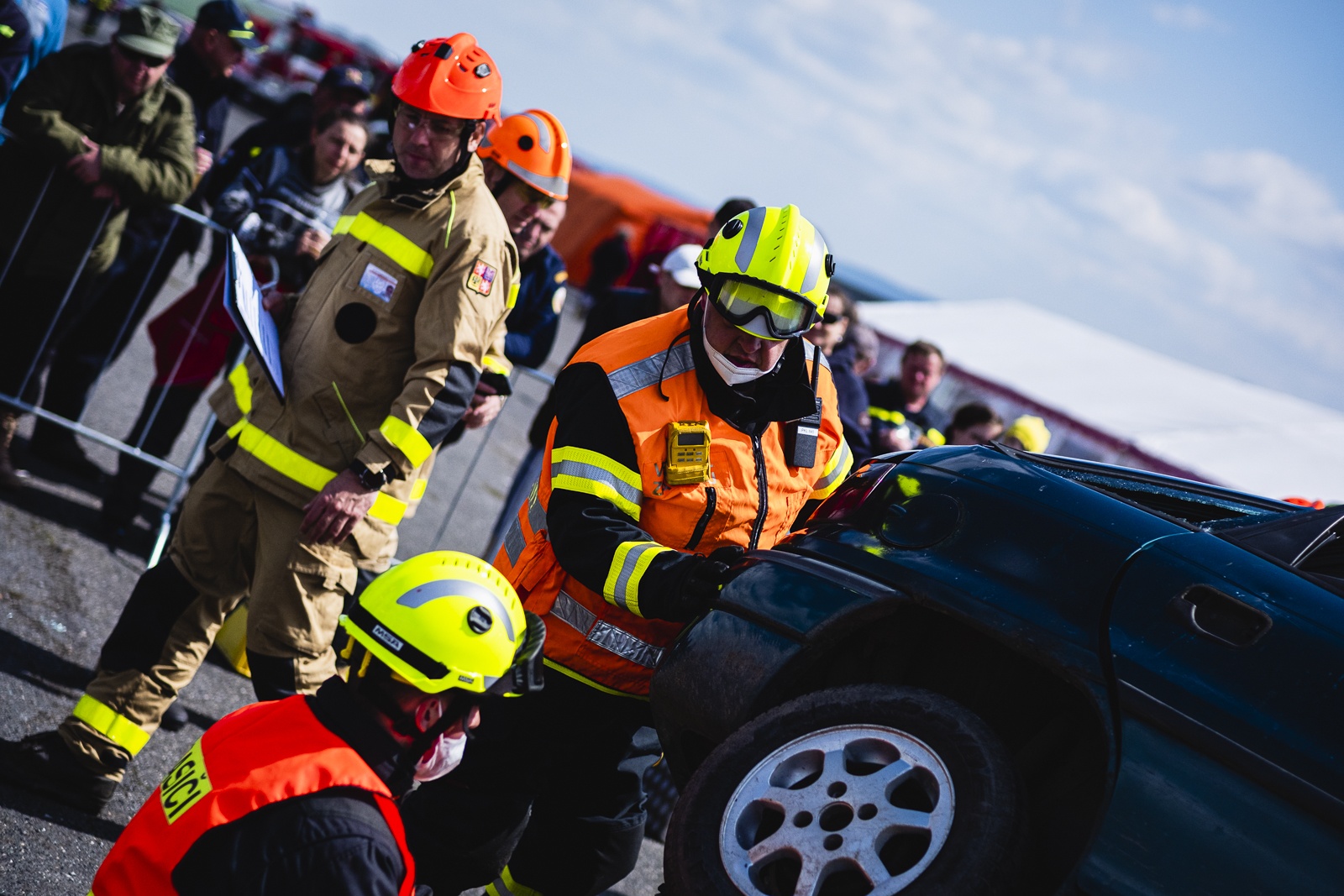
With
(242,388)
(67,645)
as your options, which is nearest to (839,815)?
(242,388)

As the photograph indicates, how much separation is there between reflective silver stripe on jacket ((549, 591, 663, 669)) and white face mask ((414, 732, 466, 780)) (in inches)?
23.9

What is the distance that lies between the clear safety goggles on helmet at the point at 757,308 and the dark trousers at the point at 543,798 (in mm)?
989

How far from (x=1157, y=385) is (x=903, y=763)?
1460 centimetres

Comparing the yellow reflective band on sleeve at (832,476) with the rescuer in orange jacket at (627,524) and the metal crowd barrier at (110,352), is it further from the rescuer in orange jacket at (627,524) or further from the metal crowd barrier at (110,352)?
the metal crowd barrier at (110,352)

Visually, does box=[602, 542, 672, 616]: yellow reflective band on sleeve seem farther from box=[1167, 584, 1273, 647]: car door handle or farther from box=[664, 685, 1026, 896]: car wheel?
box=[1167, 584, 1273, 647]: car door handle

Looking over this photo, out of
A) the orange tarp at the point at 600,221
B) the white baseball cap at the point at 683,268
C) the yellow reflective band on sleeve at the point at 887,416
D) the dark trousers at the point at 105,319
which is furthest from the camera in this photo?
the orange tarp at the point at 600,221

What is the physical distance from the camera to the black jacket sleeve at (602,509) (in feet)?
8.68

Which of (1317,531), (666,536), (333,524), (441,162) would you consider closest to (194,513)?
(333,524)

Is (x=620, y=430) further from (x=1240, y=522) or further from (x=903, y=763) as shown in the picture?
(x=1240, y=522)

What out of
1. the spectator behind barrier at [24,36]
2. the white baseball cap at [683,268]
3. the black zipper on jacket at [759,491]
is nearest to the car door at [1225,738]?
the black zipper on jacket at [759,491]

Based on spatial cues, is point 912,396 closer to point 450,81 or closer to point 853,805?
point 450,81

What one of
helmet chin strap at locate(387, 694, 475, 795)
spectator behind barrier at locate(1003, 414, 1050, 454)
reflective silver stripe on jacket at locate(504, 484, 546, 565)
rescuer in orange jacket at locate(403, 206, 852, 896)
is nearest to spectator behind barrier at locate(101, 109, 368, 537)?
reflective silver stripe on jacket at locate(504, 484, 546, 565)

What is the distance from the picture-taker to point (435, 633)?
2209 millimetres

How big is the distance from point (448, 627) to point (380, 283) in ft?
5.02
